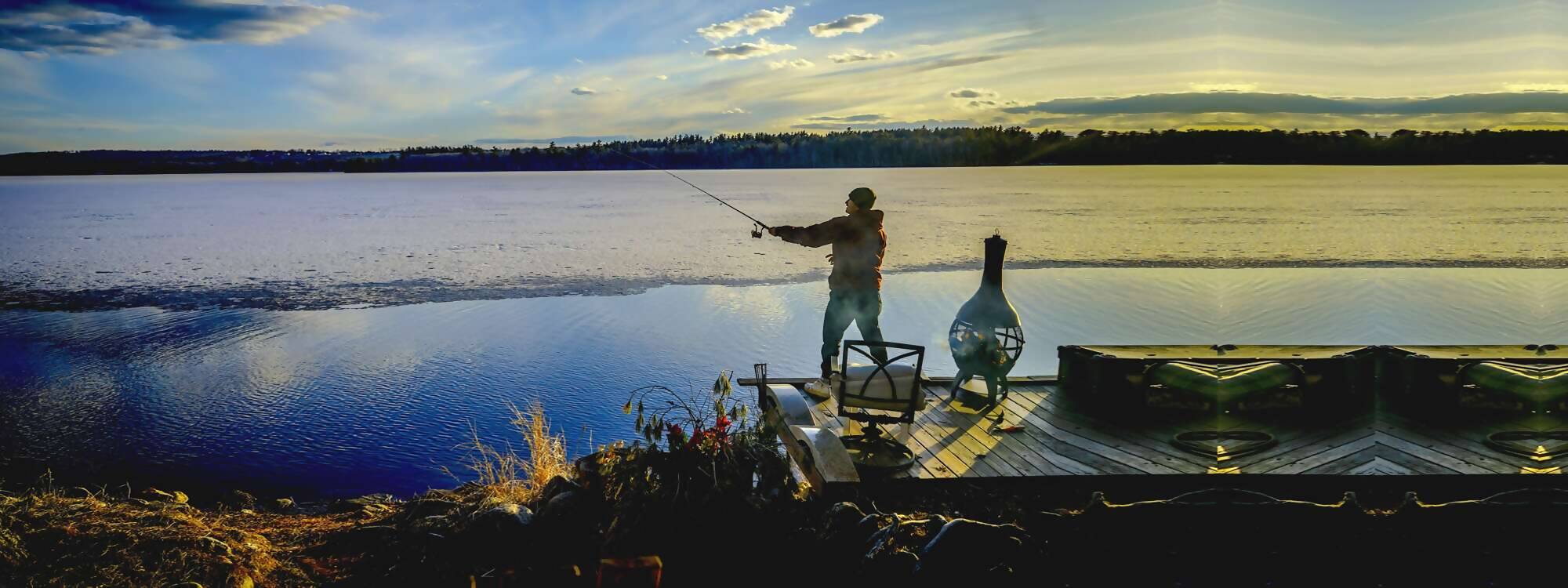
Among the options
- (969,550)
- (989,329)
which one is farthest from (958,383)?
(969,550)

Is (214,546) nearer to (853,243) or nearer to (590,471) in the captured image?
(590,471)

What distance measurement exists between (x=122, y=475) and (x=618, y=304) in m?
10.2

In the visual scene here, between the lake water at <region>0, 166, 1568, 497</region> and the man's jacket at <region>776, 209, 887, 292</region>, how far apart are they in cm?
372

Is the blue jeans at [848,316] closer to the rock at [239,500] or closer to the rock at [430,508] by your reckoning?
the rock at [430,508]

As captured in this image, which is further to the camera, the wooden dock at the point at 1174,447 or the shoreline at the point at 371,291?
the shoreline at the point at 371,291

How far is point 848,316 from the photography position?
929 centimetres

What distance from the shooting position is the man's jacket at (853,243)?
30.1 ft

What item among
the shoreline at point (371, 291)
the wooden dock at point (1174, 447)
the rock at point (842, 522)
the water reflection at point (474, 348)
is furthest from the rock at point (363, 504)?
the shoreline at point (371, 291)

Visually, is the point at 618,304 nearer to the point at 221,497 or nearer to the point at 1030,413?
the point at 221,497

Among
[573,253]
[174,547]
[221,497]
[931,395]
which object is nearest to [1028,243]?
[573,253]

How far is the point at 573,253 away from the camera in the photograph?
27.3 meters

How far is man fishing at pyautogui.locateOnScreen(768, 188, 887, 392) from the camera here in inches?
361

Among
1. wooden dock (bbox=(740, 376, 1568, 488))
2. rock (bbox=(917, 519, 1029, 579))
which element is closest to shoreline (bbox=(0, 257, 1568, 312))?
wooden dock (bbox=(740, 376, 1568, 488))

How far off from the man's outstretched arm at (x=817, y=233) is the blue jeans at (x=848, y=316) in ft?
1.62
